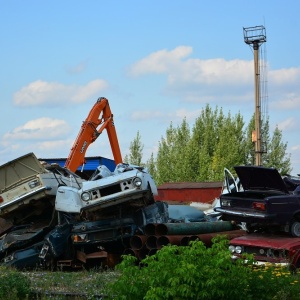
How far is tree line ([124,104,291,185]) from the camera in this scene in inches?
2088

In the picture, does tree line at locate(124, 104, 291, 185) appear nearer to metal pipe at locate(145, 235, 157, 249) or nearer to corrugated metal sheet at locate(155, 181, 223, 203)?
corrugated metal sheet at locate(155, 181, 223, 203)

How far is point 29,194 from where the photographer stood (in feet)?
61.7

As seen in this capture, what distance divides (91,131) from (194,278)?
1927cm

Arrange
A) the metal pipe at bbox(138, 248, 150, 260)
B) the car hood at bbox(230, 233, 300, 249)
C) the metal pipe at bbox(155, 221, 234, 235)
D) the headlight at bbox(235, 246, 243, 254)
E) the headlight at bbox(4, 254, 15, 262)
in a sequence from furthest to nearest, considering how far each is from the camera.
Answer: the headlight at bbox(4, 254, 15, 262) < the metal pipe at bbox(155, 221, 234, 235) < the metal pipe at bbox(138, 248, 150, 260) < the headlight at bbox(235, 246, 243, 254) < the car hood at bbox(230, 233, 300, 249)

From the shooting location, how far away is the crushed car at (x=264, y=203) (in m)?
15.0

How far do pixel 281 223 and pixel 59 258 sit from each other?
5.60m

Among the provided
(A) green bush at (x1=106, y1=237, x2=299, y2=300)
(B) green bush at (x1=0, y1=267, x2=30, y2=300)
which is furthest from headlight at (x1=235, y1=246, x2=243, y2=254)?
(A) green bush at (x1=106, y1=237, x2=299, y2=300)

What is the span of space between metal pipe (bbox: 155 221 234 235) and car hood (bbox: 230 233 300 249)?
1.85 meters

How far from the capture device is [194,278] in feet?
28.0

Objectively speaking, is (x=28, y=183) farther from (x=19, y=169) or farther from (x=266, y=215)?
(x=266, y=215)

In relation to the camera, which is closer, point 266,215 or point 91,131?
point 266,215

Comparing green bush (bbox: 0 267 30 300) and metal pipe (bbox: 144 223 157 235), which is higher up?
metal pipe (bbox: 144 223 157 235)

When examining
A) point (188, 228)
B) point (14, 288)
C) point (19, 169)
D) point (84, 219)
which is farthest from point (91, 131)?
point (14, 288)

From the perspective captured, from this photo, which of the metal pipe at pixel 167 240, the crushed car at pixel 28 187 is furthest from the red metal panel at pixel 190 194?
the metal pipe at pixel 167 240
